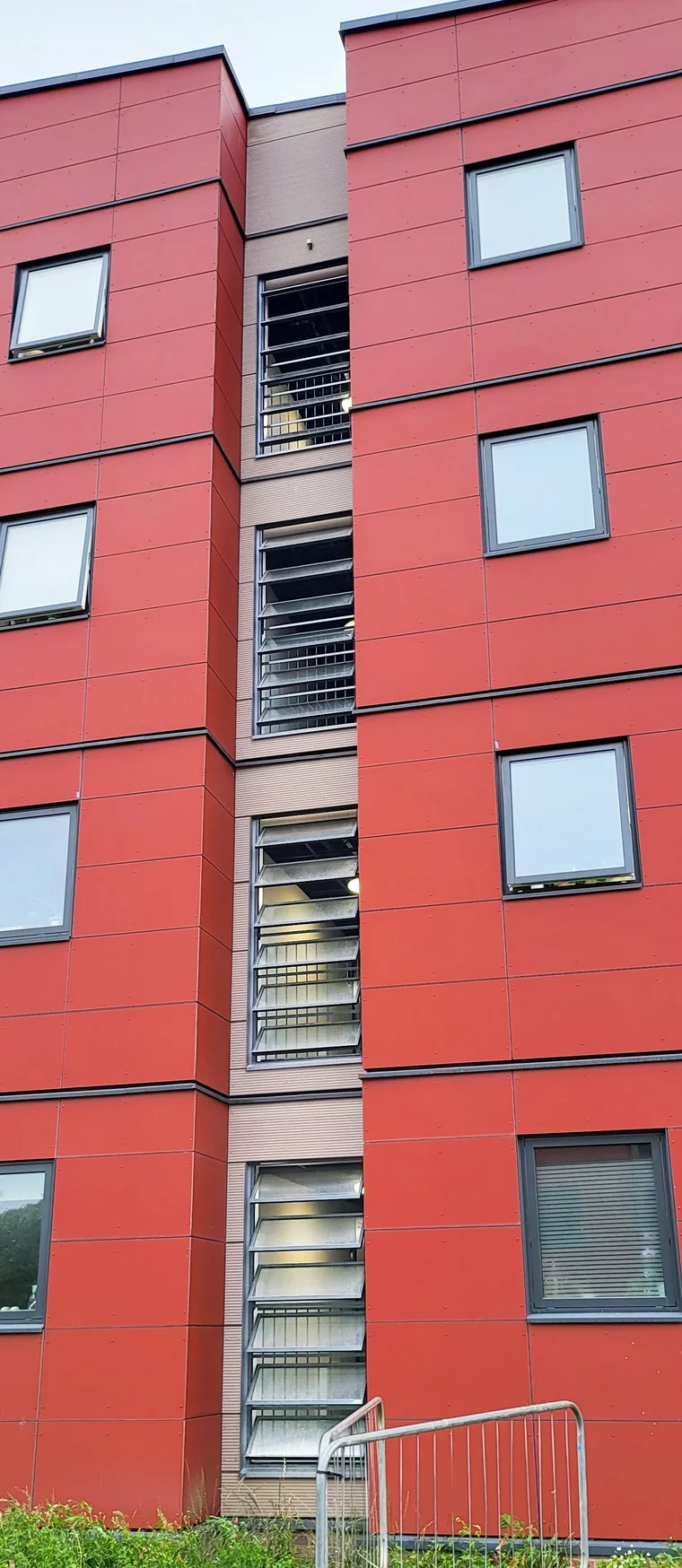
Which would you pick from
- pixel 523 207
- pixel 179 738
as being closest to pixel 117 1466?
pixel 179 738

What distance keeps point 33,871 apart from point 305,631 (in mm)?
4208

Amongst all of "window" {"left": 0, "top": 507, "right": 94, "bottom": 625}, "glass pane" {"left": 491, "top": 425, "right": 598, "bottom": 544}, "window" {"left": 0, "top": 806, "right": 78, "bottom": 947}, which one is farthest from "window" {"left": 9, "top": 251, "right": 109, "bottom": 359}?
"window" {"left": 0, "top": 806, "right": 78, "bottom": 947}

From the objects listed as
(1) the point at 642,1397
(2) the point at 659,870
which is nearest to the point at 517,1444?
(1) the point at 642,1397

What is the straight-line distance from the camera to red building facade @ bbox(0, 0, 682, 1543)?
10516mm

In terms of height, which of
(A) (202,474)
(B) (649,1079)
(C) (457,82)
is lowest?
(B) (649,1079)

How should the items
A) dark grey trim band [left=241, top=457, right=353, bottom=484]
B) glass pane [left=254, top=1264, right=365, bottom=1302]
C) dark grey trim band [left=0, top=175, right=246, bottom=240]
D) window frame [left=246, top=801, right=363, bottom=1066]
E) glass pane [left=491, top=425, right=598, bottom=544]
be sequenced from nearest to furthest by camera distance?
glass pane [left=254, top=1264, right=365, bottom=1302] < window frame [left=246, top=801, right=363, bottom=1066] < glass pane [left=491, top=425, right=598, bottom=544] < dark grey trim band [left=241, top=457, right=353, bottom=484] < dark grey trim band [left=0, top=175, right=246, bottom=240]

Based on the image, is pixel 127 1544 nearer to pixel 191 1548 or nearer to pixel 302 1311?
pixel 191 1548

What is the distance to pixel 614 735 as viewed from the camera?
456 inches

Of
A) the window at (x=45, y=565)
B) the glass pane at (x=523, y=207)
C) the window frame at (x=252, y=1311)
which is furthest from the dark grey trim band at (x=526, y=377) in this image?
the window frame at (x=252, y=1311)

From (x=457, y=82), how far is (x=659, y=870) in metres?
9.08

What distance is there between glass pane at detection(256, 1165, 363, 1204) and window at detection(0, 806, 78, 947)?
9.38 ft

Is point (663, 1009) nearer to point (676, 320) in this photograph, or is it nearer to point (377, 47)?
point (676, 320)

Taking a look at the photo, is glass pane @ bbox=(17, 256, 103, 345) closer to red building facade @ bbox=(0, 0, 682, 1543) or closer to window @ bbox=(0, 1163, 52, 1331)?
red building facade @ bbox=(0, 0, 682, 1543)

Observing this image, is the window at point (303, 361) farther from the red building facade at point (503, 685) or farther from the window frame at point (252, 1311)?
the window frame at point (252, 1311)
